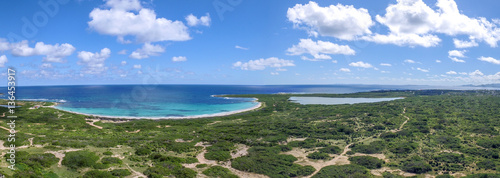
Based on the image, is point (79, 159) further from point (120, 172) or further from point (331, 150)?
point (331, 150)

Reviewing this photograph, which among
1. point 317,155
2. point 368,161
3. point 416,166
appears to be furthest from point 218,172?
→ point 416,166

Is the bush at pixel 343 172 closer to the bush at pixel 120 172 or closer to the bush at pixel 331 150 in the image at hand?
the bush at pixel 331 150

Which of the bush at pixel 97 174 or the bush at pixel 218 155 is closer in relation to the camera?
the bush at pixel 97 174

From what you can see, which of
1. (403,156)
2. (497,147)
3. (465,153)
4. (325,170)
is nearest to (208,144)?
(325,170)

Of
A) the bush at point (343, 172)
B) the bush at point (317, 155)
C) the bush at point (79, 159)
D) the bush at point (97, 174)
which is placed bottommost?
the bush at point (343, 172)

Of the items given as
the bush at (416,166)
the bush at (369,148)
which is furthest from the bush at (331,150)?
the bush at (416,166)

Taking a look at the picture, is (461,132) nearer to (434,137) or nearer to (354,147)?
(434,137)
